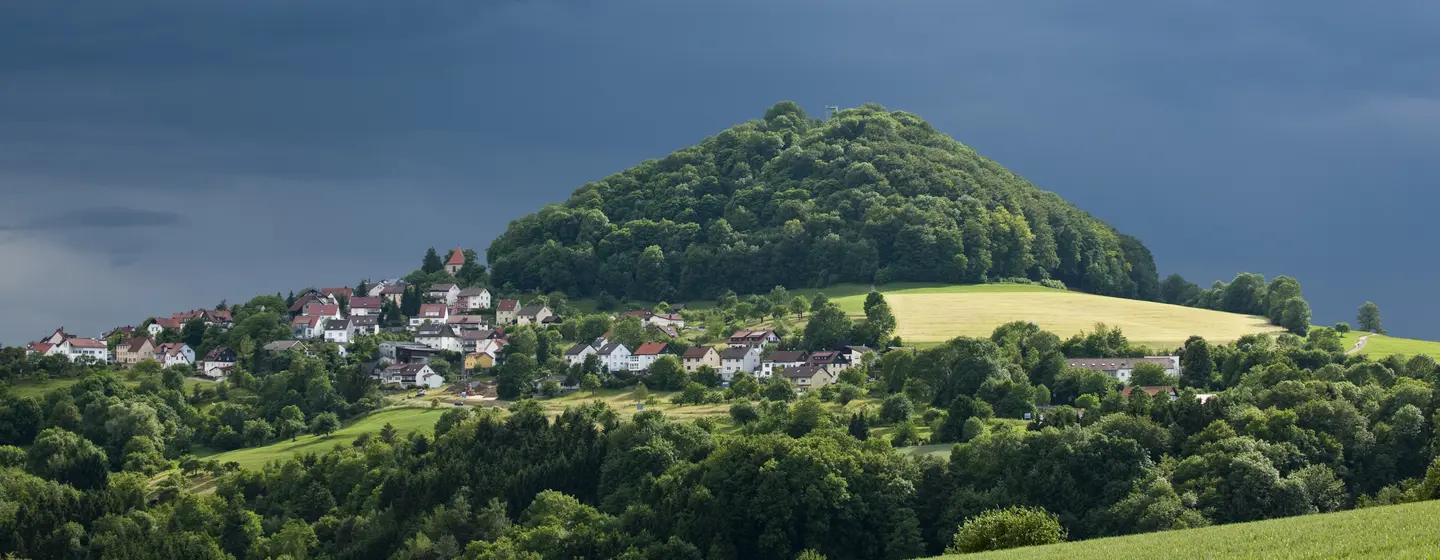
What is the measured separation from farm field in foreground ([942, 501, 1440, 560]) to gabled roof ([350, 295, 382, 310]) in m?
99.4

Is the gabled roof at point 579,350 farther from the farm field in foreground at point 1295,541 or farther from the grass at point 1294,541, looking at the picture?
the farm field in foreground at point 1295,541

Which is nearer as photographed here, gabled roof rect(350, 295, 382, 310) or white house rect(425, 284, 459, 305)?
gabled roof rect(350, 295, 382, 310)

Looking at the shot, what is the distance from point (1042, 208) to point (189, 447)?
318 feet

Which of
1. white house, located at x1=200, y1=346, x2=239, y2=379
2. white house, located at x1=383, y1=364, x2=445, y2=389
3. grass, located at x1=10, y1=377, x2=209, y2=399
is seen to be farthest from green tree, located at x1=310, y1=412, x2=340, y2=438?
white house, located at x1=200, y1=346, x2=239, y2=379

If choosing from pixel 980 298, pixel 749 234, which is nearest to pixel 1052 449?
pixel 980 298

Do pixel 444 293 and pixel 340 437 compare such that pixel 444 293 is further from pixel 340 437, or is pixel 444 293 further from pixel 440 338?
pixel 340 437

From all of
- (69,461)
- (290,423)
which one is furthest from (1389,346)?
(69,461)

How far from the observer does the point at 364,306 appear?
130 m

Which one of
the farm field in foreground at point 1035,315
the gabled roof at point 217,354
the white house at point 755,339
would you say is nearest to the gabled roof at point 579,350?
the white house at point 755,339

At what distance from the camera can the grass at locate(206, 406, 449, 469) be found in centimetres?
8388

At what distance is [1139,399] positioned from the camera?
224 feet

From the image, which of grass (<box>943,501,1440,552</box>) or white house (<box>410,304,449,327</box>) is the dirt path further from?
white house (<box>410,304,449,327</box>)

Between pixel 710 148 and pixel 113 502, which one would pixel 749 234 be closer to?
pixel 710 148

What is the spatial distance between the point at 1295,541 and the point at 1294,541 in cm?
2
